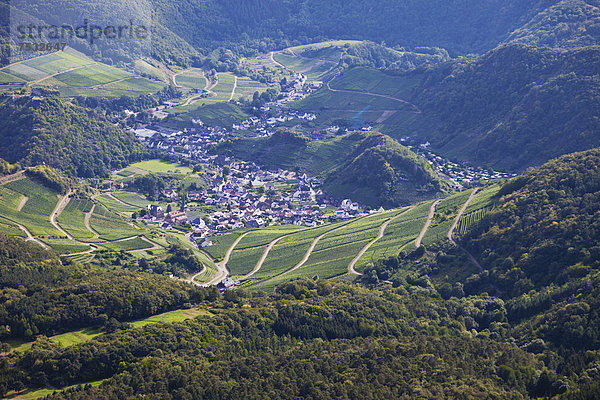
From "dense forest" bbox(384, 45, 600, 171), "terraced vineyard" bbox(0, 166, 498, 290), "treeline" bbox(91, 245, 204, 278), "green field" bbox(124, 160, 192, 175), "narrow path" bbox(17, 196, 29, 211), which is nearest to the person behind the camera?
"treeline" bbox(91, 245, 204, 278)

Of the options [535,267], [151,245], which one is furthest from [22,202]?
[535,267]

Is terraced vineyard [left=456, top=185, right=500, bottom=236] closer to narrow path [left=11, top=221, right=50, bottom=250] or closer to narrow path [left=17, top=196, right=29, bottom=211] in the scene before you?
narrow path [left=11, top=221, right=50, bottom=250]

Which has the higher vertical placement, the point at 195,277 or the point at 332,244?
the point at 332,244

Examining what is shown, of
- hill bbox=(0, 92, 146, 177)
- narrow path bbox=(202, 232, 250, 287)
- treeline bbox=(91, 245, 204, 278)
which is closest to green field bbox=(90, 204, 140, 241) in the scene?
treeline bbox=(91, 245, 204, 278)

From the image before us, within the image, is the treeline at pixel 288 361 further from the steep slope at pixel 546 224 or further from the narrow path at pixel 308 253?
the narrow path at pixel 308 253

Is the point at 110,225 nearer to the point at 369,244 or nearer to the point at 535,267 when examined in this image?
the point at 369,244

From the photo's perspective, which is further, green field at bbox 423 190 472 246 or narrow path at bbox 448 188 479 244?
green field at bbox 423 190 472 246
